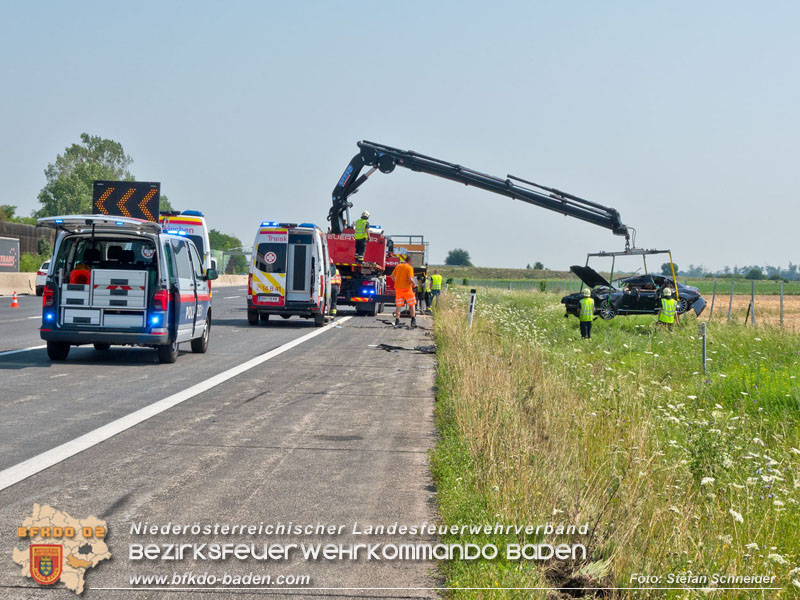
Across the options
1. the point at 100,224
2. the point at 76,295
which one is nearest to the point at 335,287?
the point at 76,295

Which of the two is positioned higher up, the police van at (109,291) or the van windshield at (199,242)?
the van windshield at (199,242)

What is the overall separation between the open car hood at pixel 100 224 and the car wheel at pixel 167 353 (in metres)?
1.82

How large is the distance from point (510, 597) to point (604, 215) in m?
23.6

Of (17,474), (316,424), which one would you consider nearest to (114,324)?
(316,424)

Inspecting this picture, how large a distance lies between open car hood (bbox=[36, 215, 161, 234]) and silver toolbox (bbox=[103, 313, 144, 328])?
128 centimetres

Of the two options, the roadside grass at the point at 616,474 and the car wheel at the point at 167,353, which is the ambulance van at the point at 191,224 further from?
the roadside grass at the point at 616,474

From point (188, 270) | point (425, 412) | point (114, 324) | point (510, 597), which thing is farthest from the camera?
point (188, 270)

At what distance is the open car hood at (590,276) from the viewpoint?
79.7ft

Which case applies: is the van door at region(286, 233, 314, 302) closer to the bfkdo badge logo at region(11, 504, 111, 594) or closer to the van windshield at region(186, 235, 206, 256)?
the van windshield at region(186, 235, 206, 256)

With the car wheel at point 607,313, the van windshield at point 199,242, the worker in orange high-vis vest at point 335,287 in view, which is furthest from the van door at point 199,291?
the car wheel at point 607,313

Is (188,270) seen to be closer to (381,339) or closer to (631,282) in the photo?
(381,339)

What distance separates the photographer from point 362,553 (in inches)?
195

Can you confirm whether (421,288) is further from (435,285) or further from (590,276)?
(590,276)

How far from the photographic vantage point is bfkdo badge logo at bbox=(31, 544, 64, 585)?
4445 millimetres
